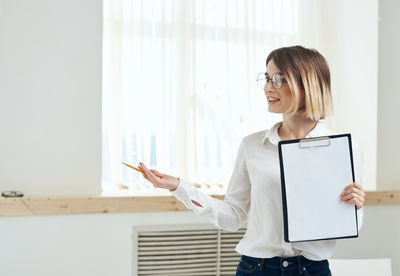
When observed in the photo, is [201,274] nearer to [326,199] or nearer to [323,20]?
[326,199]

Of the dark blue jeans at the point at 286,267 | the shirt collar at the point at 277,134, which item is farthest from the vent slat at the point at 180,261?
the shirt collar at the point at 277,134

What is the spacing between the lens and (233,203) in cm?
182

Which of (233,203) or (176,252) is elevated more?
(233,203)

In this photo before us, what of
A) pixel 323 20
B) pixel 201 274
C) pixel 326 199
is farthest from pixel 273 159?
pixel 323 20

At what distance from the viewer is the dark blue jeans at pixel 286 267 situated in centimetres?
160

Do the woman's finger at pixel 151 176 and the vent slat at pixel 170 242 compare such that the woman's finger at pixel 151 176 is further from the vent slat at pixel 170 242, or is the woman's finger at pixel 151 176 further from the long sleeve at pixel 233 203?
the vent slat at pixel 170 242

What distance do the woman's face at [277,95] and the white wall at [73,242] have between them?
1.32 meters

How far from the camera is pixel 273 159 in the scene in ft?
5.63

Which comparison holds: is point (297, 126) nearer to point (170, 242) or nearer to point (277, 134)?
point (277, 134)

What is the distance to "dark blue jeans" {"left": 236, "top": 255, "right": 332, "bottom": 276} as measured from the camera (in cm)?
160

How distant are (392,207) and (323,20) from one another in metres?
1.34

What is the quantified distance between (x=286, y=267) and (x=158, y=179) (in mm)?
496

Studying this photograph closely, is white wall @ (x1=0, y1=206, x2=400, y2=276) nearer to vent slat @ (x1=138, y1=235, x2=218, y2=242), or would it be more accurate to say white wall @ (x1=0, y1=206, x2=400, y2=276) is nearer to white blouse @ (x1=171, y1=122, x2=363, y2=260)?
vent slat @ (x1=138, y1=235, x2=218, y2=242)

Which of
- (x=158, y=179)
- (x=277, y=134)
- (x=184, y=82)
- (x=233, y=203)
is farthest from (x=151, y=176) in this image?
(x=184, y=82)
